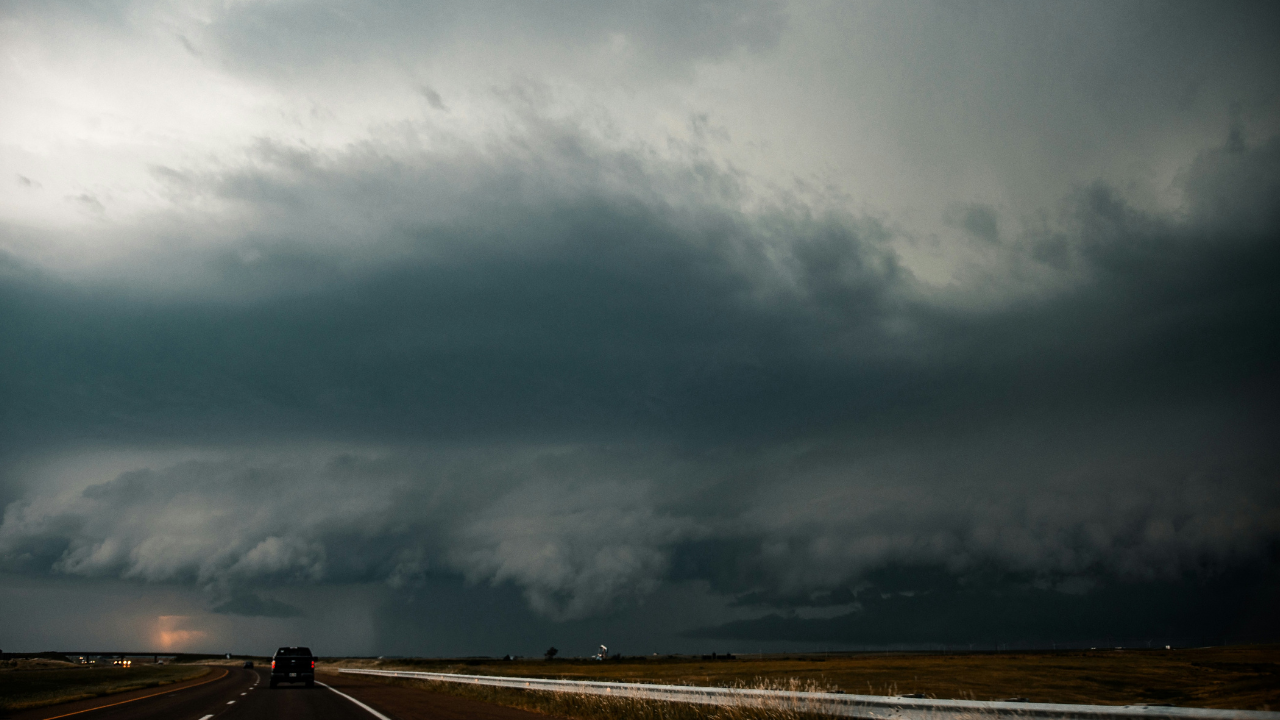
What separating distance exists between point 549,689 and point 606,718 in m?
10.9

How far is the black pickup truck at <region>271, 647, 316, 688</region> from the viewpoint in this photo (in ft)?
141

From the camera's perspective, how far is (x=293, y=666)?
43.2 metres

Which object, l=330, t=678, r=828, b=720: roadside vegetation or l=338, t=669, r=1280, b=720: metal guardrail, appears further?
l=330, t=678, r=828, b=720: roadside vegetation

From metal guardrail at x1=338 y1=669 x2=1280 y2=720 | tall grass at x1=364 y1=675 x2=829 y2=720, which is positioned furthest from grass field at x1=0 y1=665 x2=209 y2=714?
metal guardrail at x1=338 y1=669 x2=1280 y2=720

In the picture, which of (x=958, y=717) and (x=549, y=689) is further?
(x=549, y=689)

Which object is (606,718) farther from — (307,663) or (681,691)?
(307,663)

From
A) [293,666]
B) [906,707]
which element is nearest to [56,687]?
[293,666]

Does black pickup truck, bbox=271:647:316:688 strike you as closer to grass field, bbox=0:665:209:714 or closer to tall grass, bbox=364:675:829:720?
grass field, bbox=0:665:209:714

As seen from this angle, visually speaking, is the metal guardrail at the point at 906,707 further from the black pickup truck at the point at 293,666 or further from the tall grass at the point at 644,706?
the black pickup truck at the point at 293,666

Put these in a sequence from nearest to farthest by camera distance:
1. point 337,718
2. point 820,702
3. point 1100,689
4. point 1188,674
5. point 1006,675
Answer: point 820,702
point 337,718
point 1100,689
point 1188,674
point 1006,675

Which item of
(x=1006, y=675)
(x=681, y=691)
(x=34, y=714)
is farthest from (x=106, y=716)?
(x=1006, y=675)

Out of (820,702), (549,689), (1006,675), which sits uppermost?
(820,702)

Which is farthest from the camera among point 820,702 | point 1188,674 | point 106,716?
point 1188,674

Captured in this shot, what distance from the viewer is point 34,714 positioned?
77.1 ft
